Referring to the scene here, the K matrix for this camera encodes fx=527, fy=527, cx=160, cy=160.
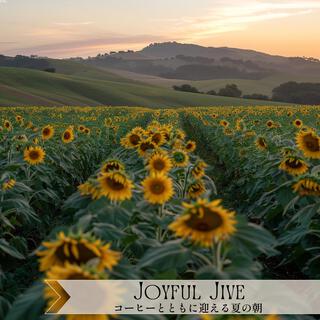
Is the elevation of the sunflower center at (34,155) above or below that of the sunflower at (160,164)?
above

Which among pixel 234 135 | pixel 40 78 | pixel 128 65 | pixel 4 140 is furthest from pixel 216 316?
pixel 128 65

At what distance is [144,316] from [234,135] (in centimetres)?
1146

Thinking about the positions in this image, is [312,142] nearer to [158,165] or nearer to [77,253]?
[158,165]

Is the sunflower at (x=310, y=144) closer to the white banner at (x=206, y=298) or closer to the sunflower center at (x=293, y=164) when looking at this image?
the sunflower center at (x=293, y=164)

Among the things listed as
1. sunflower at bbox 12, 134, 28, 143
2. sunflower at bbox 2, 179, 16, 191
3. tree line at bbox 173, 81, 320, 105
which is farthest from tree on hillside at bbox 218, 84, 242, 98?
sunflower at bbox 2, 179, 16, 191

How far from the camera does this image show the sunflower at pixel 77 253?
2.10 metres

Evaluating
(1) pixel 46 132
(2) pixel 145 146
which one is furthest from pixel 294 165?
(1) pixel 46 132

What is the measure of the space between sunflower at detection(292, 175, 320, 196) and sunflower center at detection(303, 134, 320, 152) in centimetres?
146

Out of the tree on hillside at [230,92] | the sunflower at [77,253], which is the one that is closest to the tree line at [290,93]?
the tree on hillside at [230,92]

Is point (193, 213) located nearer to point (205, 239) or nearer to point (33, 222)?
point (205, 239)

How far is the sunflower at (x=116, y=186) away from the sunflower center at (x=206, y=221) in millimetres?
1158

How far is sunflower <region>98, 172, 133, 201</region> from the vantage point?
11.6 ft

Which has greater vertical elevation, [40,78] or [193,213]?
[40,78]

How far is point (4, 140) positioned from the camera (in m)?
9.15
